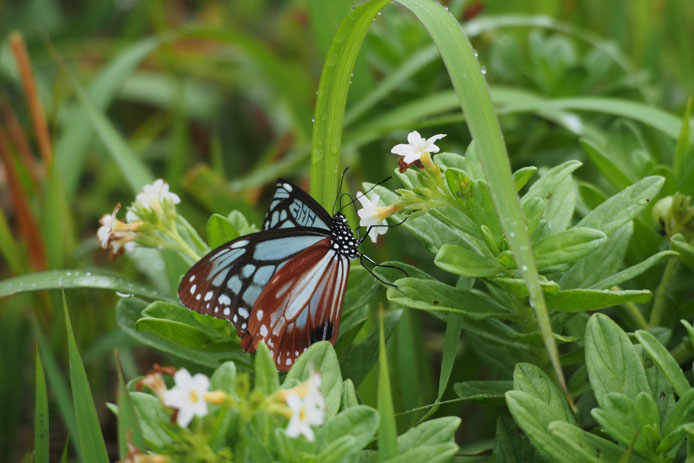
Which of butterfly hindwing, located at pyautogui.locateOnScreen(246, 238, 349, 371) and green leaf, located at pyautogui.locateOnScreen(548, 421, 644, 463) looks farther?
butterfly hindwing, located at pyautogui.locateOnScreen(246, 238, 349, 371)

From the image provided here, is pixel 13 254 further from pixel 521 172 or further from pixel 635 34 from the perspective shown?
pixel 635 34

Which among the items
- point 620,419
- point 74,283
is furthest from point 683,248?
point 74,283

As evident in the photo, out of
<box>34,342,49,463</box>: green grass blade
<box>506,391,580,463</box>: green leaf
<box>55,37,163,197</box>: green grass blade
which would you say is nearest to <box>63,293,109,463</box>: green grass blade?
<box>34,342,49,463</box>: green grass blade

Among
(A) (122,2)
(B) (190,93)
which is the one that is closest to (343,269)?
(B) (190,93)

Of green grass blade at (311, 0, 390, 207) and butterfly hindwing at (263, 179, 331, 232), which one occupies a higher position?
green grass blade at (311, 0, 390, 207)

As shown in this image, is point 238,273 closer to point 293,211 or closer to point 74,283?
point 293,211

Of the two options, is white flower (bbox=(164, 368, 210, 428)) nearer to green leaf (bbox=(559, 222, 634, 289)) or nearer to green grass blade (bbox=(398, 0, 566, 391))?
green grass blade (bbox=(398, 0, 566, 391))
